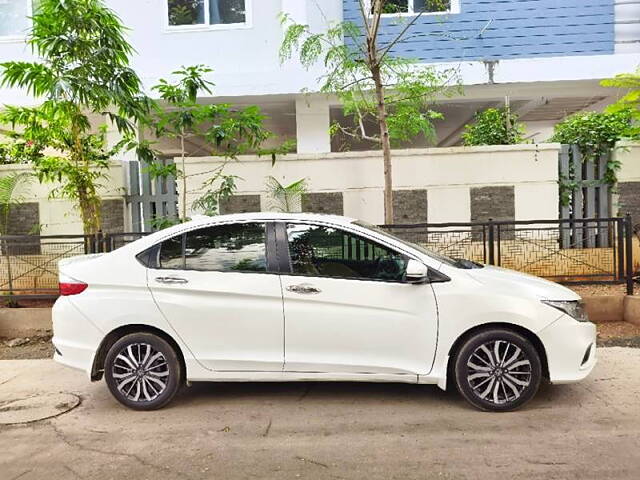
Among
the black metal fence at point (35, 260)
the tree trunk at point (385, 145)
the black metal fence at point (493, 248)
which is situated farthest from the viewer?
the tree trunk at point (385, 145)

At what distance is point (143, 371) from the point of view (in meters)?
5.10

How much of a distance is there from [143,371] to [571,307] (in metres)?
3.54

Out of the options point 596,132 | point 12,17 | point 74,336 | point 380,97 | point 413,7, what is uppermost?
point 12,17

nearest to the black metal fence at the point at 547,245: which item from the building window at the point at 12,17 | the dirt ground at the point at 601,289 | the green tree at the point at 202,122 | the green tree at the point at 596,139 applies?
the dirt ground at the point at 601,289

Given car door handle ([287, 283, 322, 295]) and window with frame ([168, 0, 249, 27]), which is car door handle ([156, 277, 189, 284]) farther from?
window with frame ([168, 0, 249, 27])

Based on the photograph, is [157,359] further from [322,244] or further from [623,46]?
[623,46]

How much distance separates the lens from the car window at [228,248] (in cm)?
516

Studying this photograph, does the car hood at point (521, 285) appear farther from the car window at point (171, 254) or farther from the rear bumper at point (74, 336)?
the rear bumper at point (74, 336)

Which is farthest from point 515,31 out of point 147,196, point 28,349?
point 28,349

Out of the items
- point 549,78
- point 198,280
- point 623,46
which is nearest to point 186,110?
point 198,280

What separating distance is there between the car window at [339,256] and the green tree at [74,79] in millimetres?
4315

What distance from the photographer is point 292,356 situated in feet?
16.4

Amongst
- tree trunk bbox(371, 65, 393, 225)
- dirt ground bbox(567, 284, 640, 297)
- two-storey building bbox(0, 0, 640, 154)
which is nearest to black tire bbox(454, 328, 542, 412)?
dirt ground bbox(567, 284, 640, 297)

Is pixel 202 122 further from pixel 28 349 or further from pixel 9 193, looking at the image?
pixel 28 349
